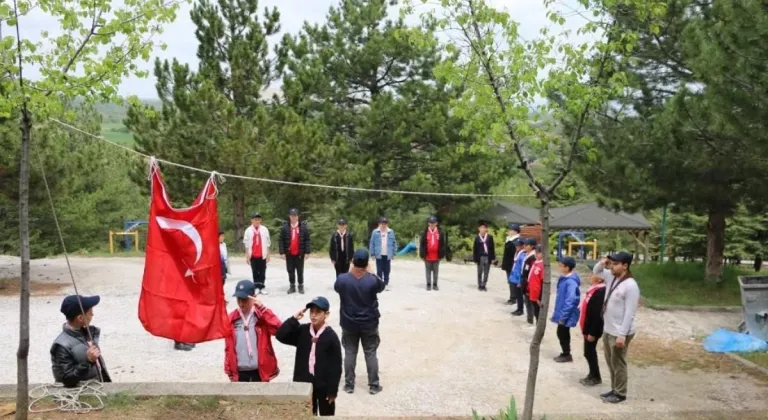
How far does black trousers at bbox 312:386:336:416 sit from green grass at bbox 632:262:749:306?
31.4 ft

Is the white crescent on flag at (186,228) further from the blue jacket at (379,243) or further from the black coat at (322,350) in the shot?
the blue jacket at (379,243)

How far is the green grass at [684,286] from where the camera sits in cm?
1343

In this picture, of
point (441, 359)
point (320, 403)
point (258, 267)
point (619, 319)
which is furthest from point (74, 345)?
point (258, 267)

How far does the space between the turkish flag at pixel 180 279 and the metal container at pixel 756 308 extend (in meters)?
8.20

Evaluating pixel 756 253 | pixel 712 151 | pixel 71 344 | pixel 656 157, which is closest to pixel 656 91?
pixel 656 157

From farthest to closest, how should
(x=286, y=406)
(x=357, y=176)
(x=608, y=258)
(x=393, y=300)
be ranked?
(x=357, y=176) → (x=393, y=300) → (x=608, y=258) → (x=286, y=406)

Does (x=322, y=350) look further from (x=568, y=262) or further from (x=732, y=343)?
(x=732, y=343)

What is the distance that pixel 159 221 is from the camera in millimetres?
5547

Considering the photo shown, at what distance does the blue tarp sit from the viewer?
934 centimetres

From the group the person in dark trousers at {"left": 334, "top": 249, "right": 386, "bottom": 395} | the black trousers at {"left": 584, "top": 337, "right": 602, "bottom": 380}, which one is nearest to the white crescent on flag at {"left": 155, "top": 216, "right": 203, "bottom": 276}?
the person in dark trousers at {"left": 334, "top": 249, "right": 386, "bottom": 395}

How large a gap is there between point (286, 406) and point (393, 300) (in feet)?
24.9

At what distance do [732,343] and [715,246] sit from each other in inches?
222

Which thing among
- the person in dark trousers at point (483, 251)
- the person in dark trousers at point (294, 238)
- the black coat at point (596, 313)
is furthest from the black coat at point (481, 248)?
the black coat at point (596, 313)

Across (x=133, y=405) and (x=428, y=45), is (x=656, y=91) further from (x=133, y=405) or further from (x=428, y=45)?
(x=133, y=405)
